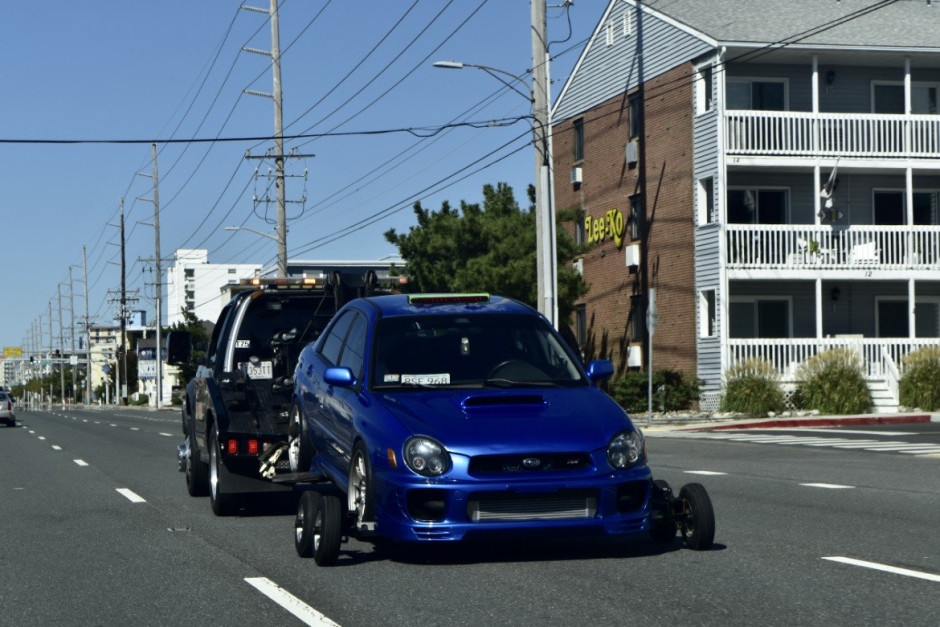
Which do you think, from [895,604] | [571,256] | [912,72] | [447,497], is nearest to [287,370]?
[447,497]

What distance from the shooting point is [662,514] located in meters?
9.12

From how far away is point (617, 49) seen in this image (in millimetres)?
42406

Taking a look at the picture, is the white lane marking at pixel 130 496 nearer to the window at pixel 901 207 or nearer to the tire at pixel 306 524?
the tire at pixel 306 524

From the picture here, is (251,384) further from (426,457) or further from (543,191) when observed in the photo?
(543,191)

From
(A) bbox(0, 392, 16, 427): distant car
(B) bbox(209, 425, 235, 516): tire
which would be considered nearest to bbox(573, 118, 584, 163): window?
(A) bbox(0, 392, 16, 427): distant car

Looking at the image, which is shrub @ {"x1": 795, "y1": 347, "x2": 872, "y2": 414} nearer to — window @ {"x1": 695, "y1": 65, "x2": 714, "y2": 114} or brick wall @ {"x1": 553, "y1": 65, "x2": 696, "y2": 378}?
brick wall @ {"x1": 553, "y1": 65, "x2": 696, "y2": 378}

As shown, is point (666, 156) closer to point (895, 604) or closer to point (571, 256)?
point (571, 256)

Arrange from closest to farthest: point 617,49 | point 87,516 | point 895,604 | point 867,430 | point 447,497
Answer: point 895,604 → point 447,497 → point 87,516 → point 867,430 → point 617,49

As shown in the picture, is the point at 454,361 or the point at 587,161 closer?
the point at 454,361

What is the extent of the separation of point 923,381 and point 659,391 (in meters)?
6.55

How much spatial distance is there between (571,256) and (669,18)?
7.17 metres

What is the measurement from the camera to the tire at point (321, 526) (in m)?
8.81

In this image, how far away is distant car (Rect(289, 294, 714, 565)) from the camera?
8.28 meters

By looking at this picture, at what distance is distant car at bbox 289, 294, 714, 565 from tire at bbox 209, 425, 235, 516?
200 centimetres
